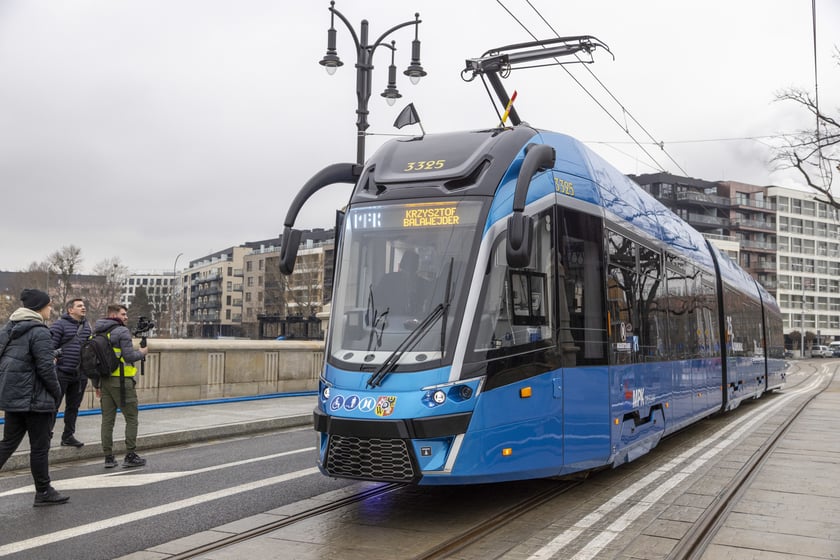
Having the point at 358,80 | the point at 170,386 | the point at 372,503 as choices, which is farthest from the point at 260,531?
the point at 358,80

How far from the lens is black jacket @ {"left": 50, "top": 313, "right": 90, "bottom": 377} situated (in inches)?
382

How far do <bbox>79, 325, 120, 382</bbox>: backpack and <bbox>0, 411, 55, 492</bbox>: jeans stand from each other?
1.78m

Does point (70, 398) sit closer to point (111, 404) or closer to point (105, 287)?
point (111, 404)

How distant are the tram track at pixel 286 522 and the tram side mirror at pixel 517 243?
2.73 metres

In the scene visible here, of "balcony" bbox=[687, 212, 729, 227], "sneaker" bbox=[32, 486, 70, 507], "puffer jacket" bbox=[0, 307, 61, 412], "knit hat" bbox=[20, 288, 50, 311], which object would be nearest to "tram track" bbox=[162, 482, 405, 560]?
"sneaker" bbox=[32, 486, 70, 507]

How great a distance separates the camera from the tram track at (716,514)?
18.6 feet

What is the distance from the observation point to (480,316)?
→ 6.35 metres

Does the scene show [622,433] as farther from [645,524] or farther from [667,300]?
[667,300]

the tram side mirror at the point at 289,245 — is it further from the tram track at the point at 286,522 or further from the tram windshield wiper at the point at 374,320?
the tram track at the point at 286,522

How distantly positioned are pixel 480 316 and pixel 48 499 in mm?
4196

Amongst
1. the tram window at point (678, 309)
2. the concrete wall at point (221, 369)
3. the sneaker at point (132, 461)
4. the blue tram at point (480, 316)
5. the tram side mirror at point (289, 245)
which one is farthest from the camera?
the concrete wall at point (221, 369)

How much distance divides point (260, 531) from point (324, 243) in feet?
359

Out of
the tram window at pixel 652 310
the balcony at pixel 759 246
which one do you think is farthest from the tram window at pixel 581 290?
the balcony at pixel 759 246

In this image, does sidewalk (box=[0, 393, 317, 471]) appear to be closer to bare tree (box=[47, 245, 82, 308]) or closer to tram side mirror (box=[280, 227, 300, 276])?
tram side mirror (box=[280, 227, 300, 276])
